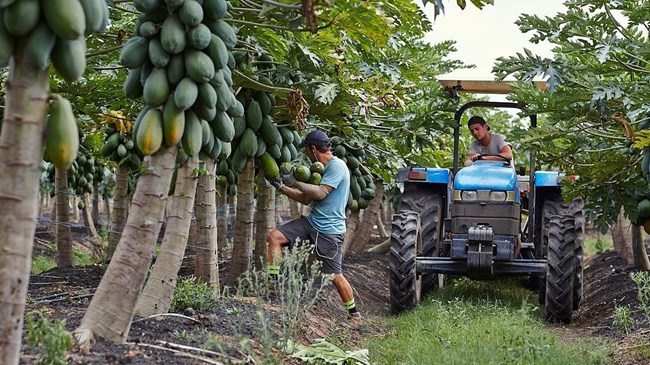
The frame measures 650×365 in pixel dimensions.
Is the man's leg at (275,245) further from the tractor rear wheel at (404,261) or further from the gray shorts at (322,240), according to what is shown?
the tractor rear wheel at (404,261)

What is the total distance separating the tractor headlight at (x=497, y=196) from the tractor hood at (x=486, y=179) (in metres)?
0.04

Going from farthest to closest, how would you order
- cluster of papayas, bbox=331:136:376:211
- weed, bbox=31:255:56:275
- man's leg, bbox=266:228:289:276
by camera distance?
weed, bbox=31:255:56:275 < cluster of papayas, bbox=331:136:376:211 < man's leg, bbox=266:228:289:276

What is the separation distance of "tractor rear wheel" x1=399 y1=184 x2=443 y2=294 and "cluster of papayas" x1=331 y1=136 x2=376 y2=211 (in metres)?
1.43

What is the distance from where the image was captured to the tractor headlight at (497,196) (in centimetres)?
818

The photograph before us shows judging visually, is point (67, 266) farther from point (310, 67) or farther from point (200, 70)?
point (200, 70)

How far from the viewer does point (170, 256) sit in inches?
197

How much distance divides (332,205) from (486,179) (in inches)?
68.4

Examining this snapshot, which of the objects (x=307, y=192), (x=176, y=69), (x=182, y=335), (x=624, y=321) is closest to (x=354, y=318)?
(x=307, y=192)

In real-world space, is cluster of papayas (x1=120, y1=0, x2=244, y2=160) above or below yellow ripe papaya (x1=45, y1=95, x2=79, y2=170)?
above

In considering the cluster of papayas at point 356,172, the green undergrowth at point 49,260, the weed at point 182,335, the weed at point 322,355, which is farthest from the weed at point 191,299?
the green undergrowth at point 49,260

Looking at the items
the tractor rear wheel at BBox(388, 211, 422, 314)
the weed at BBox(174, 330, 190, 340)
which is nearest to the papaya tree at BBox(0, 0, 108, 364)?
the weed at BBox(174, 330, 190, 340)

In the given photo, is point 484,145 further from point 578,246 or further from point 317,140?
point 317,140

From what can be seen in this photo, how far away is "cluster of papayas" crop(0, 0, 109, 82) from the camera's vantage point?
111 inches

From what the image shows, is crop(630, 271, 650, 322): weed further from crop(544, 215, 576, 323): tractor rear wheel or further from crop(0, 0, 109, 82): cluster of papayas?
crop(0, 0, 109, 82): cluster of papayas
